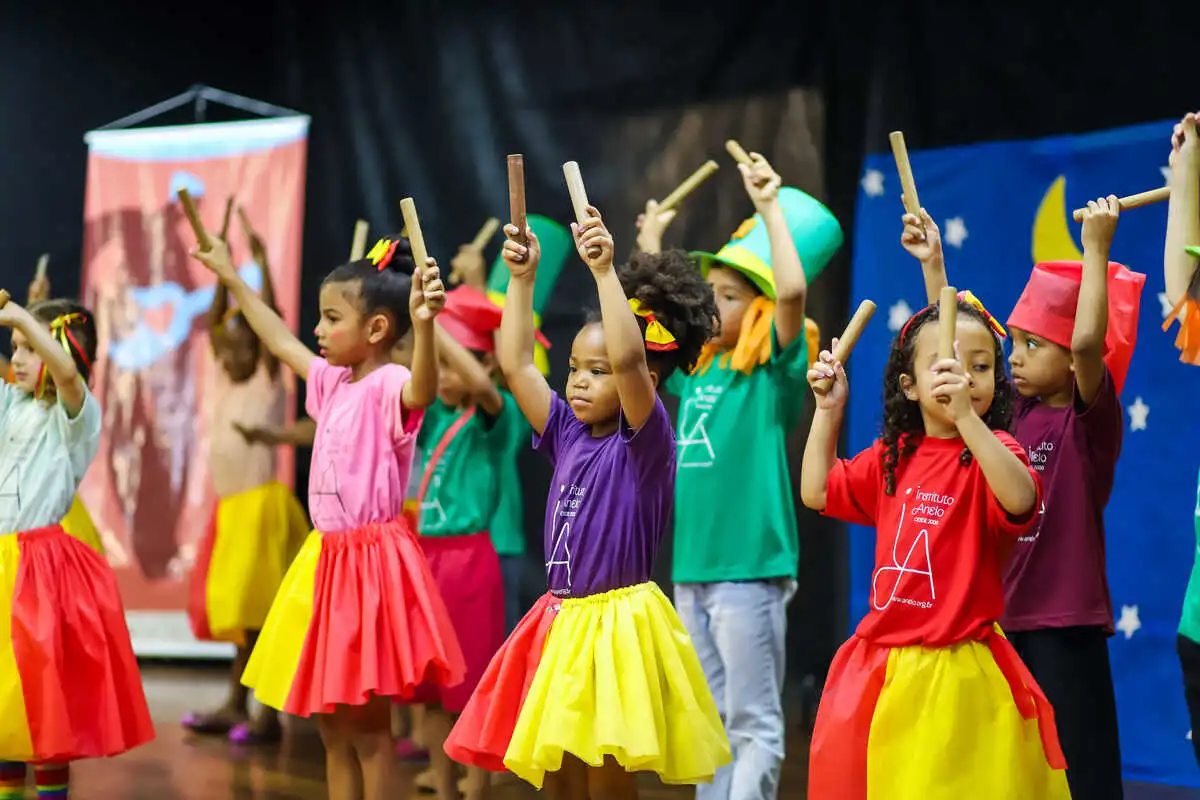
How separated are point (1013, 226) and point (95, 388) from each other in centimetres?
378

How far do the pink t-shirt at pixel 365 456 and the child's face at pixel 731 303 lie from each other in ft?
2.48

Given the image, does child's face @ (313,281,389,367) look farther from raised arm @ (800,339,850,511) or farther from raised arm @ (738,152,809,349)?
raised arm @ (800,339,850,511)

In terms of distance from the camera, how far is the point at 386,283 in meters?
3.08

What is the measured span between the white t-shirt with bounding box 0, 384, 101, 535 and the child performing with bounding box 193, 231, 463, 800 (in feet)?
2.45

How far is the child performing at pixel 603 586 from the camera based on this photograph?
7.54 ft

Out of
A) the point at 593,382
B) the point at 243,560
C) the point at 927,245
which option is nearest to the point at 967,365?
the point at 927,245

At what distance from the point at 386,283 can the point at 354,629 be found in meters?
0.77

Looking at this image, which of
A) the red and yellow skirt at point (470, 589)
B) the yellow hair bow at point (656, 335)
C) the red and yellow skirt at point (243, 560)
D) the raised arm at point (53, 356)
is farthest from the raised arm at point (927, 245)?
the red and yellow skirt at point (243, 560)

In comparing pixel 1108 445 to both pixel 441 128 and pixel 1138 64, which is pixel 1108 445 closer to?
pixel 1138 64

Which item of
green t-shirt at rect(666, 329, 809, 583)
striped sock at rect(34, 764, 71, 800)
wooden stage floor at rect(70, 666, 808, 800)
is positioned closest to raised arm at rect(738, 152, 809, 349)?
green t-shirt at rect(666, 329, 809, 583)

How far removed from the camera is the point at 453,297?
3.90 meters

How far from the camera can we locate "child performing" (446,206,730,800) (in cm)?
230

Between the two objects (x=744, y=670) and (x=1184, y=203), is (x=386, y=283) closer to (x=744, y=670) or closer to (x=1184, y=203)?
(x=744, y=670)

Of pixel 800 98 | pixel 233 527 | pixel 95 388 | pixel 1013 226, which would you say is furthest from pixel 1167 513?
pixel 95 388
